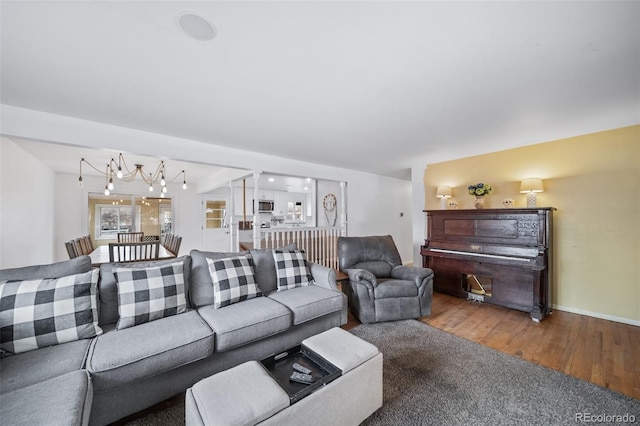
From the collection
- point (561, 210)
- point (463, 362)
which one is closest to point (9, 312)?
point (463, 362)

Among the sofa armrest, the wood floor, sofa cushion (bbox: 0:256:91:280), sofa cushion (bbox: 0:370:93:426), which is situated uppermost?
sofa cushion (bbox: 0:256:91:280)

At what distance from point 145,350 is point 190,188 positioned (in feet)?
20.6

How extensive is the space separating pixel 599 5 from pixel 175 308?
3271 millimetres

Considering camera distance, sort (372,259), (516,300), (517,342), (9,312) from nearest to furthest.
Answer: (9,312), (517,342), (516,300), (372,259)

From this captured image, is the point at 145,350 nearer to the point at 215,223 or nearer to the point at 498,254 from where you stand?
the point at 498,254

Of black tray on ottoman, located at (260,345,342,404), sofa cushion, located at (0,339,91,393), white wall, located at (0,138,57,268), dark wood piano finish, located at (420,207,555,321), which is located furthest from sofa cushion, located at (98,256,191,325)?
dark wood piano finish, located at (420,207,555,321)

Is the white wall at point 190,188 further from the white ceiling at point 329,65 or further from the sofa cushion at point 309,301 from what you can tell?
the sofa cushion at point 309,301

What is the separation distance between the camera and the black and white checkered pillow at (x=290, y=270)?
8.87ft

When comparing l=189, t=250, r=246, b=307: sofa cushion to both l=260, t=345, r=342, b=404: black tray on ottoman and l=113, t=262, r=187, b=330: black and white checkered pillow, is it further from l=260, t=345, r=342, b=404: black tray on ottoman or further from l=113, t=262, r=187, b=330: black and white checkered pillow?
l=260, t=345, r=342, b=404: black tray on ottoman

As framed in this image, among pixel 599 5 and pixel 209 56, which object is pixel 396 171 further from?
pixel 209 56

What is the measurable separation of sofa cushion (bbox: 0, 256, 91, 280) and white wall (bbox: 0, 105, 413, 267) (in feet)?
4.62

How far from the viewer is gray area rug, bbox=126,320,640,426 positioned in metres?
1.53

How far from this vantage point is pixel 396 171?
5.41 meters

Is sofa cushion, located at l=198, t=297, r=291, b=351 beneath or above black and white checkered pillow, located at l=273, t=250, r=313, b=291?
beneath
